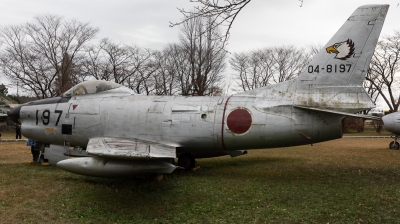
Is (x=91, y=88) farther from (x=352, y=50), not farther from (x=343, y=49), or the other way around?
(x=352, y=50)

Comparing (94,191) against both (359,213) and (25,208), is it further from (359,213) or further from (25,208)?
(359,213)

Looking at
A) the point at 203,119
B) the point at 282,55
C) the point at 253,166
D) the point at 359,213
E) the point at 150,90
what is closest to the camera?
the point at 359,213

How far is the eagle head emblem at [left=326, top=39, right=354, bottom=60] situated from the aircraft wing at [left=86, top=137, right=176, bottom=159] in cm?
476

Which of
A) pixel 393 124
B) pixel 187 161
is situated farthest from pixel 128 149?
pixel 393 124

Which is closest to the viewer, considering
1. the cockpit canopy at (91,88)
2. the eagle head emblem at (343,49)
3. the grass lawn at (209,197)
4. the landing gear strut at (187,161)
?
the grass lawn at (209,197)

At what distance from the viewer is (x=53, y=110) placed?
9.11 meters

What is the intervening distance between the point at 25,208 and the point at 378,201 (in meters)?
6.83

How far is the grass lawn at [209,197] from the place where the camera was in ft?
17.5

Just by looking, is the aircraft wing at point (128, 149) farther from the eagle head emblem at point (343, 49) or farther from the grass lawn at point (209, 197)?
the eagle head emblem at point (343, 49)

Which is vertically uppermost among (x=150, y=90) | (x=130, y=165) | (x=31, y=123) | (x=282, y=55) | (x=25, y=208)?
(x=282, y=55)

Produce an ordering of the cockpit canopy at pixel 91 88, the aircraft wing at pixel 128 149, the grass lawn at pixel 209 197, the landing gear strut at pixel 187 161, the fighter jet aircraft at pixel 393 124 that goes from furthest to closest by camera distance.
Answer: the fighter jet aircraft at pixel 393 124
the landing gear strut at pixel 187 161
the cockpit canopy at pixel 91 88
the aircraft wing at pixel 128 149
the grass lawn at pixel 209 197

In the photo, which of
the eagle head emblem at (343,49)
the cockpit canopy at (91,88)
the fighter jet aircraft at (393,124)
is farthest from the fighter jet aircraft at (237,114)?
Answer: the fighter jet aircraft at (393,124)

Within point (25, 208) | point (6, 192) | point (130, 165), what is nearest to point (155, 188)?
point (130, 165)

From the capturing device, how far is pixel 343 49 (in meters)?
7.61
